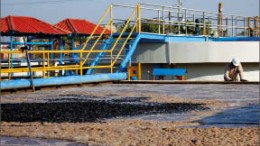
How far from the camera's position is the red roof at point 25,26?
75.2 ft

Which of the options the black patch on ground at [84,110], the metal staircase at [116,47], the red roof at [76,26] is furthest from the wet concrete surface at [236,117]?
the red roof at [76,26]

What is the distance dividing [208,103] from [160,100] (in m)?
1.42

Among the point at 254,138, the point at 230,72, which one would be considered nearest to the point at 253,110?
the point at 254,138

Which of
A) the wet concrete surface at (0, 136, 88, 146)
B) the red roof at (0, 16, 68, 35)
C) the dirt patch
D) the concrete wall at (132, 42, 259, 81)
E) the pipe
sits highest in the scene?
the red roof at (0, 16, 68, 35)

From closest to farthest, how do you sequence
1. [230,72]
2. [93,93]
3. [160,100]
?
1. [160,100]
2. [93,93]
3. [230,72]

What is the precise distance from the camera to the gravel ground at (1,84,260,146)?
6383mm

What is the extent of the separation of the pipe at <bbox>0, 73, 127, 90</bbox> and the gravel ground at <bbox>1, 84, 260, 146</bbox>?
1253mm

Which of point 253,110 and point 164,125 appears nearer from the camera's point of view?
point 164,125

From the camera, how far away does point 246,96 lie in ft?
41.5

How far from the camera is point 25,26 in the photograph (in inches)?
946

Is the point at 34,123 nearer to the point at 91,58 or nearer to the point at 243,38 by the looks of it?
the point at 91,58

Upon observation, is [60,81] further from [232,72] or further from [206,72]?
[206,72]

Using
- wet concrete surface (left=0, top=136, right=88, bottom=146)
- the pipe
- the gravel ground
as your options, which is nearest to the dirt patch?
the gravel ground

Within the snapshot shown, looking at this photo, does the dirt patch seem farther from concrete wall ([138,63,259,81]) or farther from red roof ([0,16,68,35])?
red roof ([0,16,68,35])
